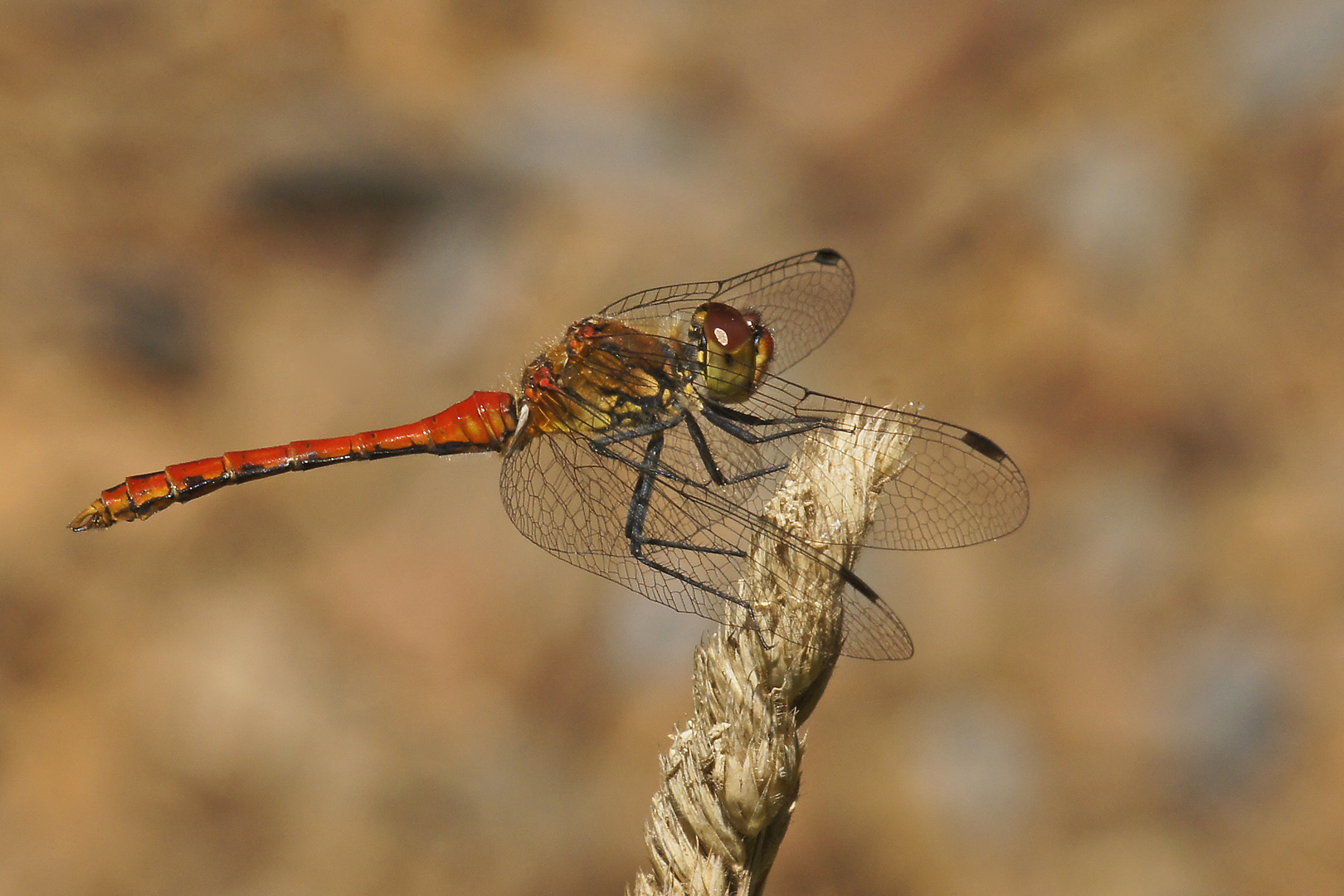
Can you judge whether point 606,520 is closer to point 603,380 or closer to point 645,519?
point 645,519

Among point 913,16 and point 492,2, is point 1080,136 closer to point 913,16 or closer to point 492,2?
point 913,16

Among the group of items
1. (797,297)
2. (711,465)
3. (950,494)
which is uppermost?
(797,297)

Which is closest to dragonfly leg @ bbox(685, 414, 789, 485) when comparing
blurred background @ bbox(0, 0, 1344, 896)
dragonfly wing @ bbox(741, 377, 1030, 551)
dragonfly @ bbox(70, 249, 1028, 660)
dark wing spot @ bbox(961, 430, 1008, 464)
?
dragonfly @ bbox(70, 249, 1028, 660)

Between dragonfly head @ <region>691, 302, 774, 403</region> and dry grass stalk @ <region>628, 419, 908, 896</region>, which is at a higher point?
dragonfly head @ <region>691, 302, 774, 403</region>

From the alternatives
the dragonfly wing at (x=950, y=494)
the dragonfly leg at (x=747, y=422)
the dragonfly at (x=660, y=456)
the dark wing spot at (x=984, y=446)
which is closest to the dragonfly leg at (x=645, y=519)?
the dragonfly at (x=660, y=456)

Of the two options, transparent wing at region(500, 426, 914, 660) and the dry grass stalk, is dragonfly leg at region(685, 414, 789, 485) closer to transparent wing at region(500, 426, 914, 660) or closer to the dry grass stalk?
transparent wing at region(500, 426, 914, 660)

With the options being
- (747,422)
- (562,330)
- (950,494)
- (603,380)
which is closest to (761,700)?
(950,494)

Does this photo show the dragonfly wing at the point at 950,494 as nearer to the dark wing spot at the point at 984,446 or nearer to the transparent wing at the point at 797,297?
the dark wing spot at the point at 984,446
